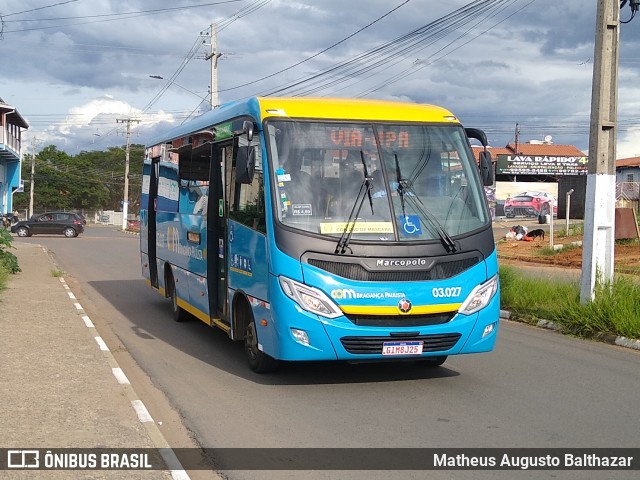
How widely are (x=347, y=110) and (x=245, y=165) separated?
4.51 ft

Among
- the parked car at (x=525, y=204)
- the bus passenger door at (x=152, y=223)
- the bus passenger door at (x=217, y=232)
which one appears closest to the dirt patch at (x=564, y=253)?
the bus passenger door at (x=152, y=223)

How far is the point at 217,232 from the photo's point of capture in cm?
1037

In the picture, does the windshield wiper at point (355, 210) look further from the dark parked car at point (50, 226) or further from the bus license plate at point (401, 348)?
the dark parked car at point (50, 226)

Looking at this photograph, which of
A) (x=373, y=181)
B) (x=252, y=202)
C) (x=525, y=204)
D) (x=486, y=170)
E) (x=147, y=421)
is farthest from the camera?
(x=525, y=204)

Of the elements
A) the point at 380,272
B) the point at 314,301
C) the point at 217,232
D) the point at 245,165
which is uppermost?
the point at 245,165

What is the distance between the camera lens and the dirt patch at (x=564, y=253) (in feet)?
73.8

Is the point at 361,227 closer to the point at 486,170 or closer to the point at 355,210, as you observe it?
the point at 355,210

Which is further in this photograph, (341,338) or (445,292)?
(445,292)

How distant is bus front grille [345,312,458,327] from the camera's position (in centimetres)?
780

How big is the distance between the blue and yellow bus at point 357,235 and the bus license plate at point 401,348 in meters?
0.01

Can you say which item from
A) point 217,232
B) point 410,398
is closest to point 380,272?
point 410,398

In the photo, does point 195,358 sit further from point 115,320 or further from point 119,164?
point 119,164

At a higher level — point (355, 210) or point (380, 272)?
point (355, 210)

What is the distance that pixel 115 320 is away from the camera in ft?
45.8
